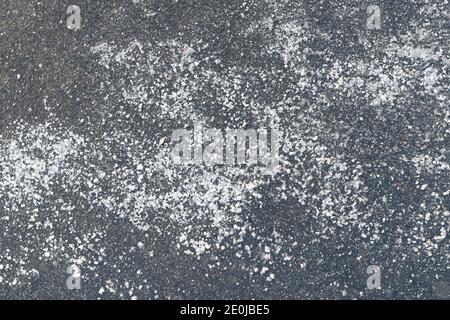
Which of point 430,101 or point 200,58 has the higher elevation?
point 200,58

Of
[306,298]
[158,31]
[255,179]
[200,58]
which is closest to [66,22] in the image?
[158,31]
